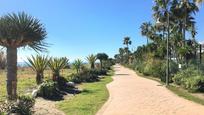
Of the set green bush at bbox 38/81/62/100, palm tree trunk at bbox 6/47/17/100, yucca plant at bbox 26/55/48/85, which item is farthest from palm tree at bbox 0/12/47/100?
yucca plant at bbox 26/55/48/85

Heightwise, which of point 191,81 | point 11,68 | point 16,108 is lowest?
point 16,108

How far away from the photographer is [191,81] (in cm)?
2550

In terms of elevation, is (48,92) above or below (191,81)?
below

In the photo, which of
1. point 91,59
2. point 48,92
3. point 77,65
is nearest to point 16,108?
point 48,92

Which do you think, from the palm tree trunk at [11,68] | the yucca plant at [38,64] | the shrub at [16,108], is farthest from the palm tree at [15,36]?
the yucca plant at [38,64]

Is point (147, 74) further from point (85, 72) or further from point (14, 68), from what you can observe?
point (14, 68)

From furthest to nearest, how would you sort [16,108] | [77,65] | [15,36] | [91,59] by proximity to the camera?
[91,59]
[77,65]
[15,36]
[16,108]

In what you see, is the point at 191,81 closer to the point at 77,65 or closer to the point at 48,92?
the point at 48,92

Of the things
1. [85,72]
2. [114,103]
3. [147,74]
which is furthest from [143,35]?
[114,103]

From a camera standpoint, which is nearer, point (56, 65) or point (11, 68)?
point (11, 68)

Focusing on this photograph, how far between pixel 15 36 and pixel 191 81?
49.9ft

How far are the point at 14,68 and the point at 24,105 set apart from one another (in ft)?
7.70

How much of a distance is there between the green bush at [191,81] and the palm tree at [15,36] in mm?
13413

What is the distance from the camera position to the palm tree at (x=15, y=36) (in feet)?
44.7
